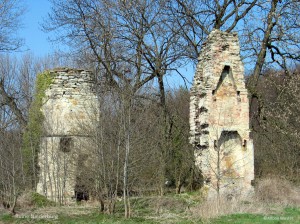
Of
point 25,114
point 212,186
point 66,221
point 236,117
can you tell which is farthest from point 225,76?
point 25,114

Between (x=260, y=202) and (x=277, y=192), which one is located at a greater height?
(x=277, y=192)

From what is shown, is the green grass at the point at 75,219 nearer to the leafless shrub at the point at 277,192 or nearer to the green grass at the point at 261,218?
the green grass at the point at 261,218

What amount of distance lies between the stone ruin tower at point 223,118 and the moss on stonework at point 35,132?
17.3 ft

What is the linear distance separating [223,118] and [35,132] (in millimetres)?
6576

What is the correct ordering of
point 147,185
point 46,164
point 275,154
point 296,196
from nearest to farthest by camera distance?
1. point 296,196
2. point 46,164
3. point 147,185
4. point 275,154

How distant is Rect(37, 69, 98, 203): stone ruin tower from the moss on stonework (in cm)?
18

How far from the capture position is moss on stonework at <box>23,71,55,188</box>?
1581 cm

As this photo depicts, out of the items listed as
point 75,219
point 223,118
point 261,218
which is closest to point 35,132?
point 75,219

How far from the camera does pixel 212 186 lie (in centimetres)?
1450

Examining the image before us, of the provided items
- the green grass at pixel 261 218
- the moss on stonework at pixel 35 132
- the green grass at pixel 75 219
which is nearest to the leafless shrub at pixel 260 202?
the green grass at pixel 261 218

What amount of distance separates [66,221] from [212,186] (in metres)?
5.54

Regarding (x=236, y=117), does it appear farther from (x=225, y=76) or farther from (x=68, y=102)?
(x=68, y=102)

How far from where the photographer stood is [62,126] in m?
15.6

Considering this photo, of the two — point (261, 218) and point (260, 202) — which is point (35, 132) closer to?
point (260, 202)
